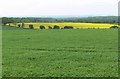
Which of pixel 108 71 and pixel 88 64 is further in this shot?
pixel 88 64

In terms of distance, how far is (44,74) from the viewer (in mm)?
17281

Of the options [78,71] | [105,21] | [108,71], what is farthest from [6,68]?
[105,21]

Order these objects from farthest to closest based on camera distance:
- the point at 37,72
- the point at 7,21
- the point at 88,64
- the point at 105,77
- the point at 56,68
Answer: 1. the point at 7,21
2. the point at 88,64
3. the point at 56,68
4. the point at 37,72
5. the point at 105,77

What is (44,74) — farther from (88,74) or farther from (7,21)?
(7,21)

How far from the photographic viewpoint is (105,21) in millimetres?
126062

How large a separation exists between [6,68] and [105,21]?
10884cm

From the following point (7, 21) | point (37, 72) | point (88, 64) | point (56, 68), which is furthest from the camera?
point (7, 21)

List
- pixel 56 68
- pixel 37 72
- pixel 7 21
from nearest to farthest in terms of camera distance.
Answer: pixel 37 72, pixel 56 68, pixel 7 21

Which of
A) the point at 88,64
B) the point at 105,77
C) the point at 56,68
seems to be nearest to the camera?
the point at 105,77

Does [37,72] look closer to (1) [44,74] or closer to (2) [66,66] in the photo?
(1) [44,74]

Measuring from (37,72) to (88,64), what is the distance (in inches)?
178

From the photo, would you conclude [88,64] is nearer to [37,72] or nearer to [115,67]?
[115,67]

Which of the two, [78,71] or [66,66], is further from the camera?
[66,66]

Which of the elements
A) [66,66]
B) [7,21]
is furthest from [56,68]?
[7,21]
